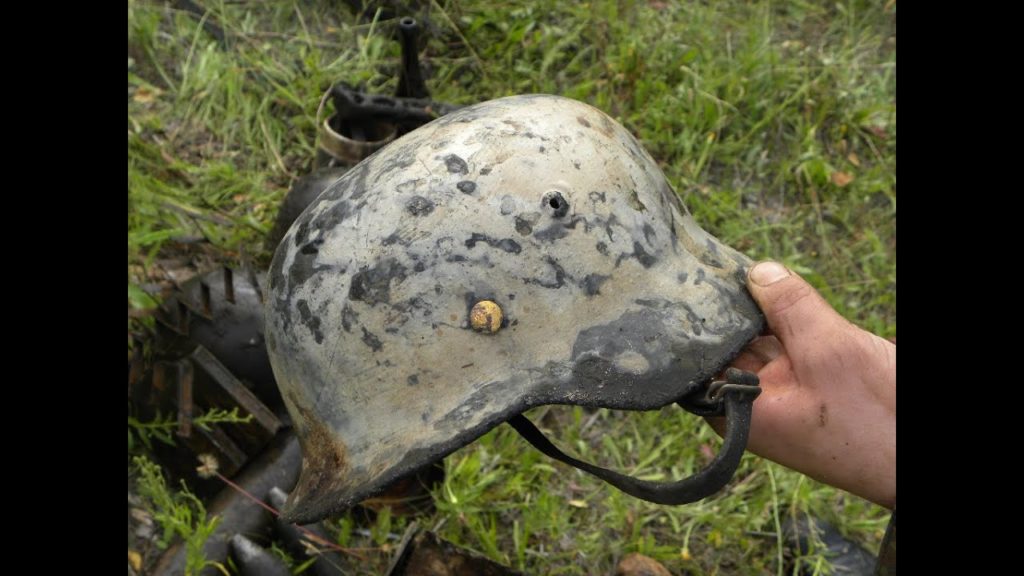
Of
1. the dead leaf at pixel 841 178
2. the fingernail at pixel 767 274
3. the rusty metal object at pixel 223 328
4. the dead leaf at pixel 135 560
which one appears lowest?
the dead leaf at pixel 135 560

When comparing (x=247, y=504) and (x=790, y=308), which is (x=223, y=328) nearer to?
(x=247, y=504)

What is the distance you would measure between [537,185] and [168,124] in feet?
9.94

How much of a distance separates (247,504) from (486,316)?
4.87 feet

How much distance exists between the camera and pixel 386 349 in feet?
5.90

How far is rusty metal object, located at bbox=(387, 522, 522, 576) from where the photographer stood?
251cm

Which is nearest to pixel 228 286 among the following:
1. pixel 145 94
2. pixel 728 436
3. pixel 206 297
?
pixel 206 297

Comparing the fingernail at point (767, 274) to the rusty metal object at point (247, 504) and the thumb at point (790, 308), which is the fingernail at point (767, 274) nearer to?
the thumb at point (790, 308)

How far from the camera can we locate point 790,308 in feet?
6.35

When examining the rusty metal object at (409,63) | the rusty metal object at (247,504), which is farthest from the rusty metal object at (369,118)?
the rusty metal object at (247,504)

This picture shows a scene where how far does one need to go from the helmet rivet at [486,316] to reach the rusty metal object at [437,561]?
1.04 meters

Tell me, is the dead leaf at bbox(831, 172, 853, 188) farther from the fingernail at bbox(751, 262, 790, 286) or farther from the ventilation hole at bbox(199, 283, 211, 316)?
the ventilation hole at bbox(199, 283, 211, 316)

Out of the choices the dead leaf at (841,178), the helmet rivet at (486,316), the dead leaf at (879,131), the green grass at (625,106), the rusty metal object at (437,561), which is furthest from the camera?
the dead leaf at (879,131)

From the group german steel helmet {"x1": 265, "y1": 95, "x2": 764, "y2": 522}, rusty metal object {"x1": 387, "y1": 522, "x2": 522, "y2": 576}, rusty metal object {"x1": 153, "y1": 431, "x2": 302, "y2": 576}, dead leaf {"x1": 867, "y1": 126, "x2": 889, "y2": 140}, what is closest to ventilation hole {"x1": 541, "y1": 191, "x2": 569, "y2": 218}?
german steel helmet {"x1": 265, "y1": 95, "x2": 764, "y2": 522}

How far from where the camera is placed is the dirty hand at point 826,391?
6.40 ft
